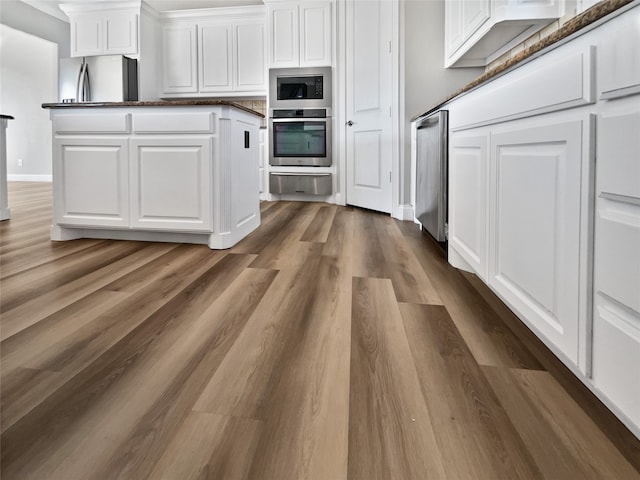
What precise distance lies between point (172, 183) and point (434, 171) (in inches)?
63.5

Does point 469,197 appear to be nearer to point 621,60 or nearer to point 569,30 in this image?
point 569,30

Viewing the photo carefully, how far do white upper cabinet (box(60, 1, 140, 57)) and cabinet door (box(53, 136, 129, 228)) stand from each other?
370 centimetres

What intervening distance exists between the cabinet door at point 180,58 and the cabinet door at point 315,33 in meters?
1.75

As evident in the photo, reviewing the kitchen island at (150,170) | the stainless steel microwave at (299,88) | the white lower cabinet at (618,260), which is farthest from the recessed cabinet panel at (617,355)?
the stainless steel microwave at (299,88)

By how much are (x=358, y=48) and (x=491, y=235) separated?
132 inches

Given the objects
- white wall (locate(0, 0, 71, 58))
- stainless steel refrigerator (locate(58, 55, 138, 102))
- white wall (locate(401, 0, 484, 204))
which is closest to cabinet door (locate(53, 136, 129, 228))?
white wall (locate(401, 0, 484, 204))

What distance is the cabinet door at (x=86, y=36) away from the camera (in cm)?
575

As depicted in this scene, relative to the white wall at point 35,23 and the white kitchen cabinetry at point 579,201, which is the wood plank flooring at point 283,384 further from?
the white wall at point 35,23

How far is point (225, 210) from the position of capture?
100 inches

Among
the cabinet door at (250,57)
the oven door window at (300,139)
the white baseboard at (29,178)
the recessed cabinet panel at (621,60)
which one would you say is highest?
the cabinet door at (250,57)

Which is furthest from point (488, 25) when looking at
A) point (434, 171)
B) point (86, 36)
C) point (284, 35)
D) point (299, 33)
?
point (86, 36)

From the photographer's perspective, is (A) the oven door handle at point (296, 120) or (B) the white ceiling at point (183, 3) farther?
(B) the white ceiling at point (183, 3)

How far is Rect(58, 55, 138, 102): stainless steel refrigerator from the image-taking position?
18.2ft

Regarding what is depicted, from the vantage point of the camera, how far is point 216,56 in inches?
233
